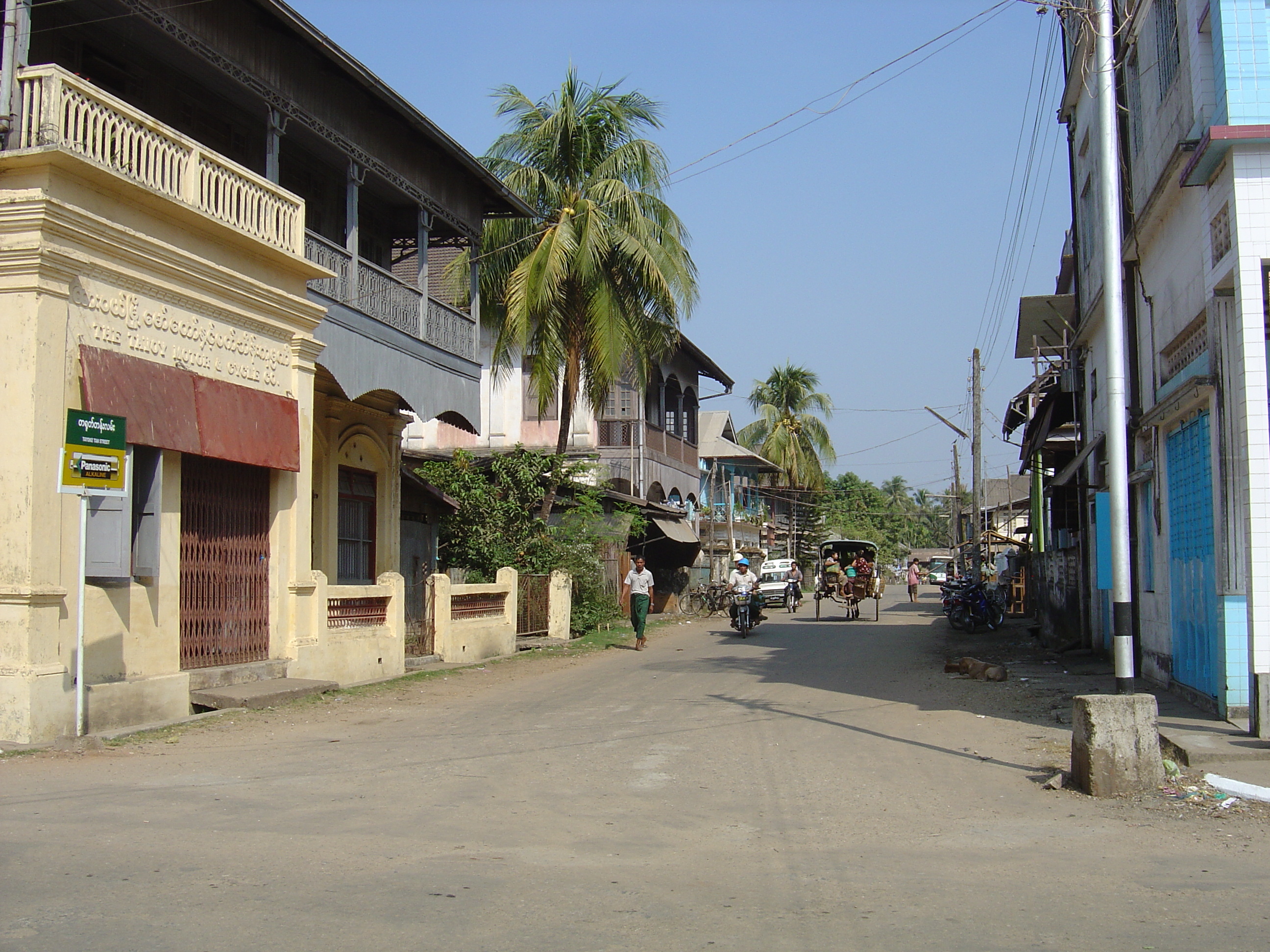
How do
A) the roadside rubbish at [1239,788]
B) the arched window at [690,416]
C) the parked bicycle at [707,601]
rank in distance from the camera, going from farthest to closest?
the arched window at [690,416], the parked bicycle at [707,601], the roadside rubbish at [1239,788]

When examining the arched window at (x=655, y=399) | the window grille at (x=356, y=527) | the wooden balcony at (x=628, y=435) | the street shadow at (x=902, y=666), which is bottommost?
the street shadow at (x=902, y=666)

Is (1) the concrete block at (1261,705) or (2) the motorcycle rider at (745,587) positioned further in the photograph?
(2) the motorcycle rider at (745,587)

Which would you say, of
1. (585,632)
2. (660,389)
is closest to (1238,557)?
(585,632)

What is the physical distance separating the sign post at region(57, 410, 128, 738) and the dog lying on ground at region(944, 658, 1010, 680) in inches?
447

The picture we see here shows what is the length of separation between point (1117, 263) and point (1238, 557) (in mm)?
2948

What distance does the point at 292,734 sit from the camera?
35.4 feet

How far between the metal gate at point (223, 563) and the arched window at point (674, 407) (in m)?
24.2

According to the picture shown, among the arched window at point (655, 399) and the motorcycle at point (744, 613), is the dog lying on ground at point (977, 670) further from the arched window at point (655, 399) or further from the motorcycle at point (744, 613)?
the arched window at point (655, 399)

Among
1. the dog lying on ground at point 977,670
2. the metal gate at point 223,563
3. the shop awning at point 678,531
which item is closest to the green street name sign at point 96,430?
the metal gate at point 223,563

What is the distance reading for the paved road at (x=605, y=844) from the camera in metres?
4.86

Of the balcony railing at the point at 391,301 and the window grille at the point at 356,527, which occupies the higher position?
the balcony railing at the point at 391,301

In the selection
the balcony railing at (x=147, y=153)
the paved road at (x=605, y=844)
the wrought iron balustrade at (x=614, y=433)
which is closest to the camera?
the paved road at (x=605, y=844)

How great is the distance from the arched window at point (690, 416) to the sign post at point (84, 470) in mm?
29444

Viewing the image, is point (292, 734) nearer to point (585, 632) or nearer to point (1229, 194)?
point (1229, 194)
